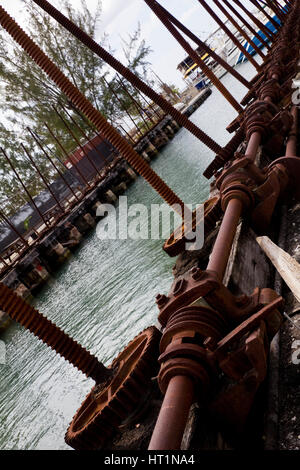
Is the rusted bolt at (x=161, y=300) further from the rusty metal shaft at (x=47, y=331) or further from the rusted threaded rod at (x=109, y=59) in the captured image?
the rusted threaded rod at (x=109, y=59)

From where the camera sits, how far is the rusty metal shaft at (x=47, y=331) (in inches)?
114

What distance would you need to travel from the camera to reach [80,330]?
8484mm

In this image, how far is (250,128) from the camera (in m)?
4.38

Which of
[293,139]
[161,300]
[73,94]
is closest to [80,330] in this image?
[73,94]

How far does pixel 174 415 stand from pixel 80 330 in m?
7.42

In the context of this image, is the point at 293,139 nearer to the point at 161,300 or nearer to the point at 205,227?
the point at 205,227

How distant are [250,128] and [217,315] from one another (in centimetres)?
317

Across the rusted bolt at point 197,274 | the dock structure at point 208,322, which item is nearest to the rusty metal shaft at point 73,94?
the dock structure at point 208,322

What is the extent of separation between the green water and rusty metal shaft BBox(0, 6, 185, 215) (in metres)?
2.53

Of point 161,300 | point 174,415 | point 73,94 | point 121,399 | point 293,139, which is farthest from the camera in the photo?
point 73,94

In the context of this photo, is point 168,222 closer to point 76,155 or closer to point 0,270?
point 0,270

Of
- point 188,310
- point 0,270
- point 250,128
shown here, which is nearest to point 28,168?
point 0,270

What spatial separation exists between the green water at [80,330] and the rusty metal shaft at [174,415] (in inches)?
177

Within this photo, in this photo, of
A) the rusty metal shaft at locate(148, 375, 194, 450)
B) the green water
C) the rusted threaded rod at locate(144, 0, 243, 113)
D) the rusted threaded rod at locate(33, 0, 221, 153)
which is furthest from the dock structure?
the rusted threaded rod at locate(144, 0, 243, 113)
